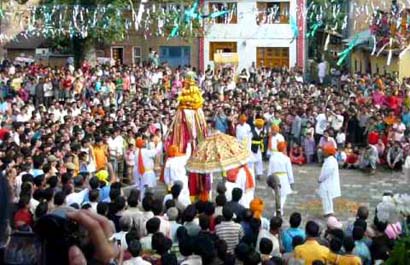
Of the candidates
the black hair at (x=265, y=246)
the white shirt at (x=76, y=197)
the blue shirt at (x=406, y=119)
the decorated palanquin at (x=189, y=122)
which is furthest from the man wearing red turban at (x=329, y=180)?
the blue shirt at (x=406, y=119)

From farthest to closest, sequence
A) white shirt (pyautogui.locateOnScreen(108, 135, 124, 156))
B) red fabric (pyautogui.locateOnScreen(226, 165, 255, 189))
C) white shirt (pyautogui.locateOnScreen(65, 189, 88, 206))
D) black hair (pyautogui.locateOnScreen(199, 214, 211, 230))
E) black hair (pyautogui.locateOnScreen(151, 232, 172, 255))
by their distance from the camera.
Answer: white shirt (pyautogui.locateOnScreen(108, 135, 124, 156)), red fabric (pyautogui.locateOnScreen(226, 165, 255, 189)), white shirt (pyautogui.locateOnScreen(65, 189, 88, 206)), black hair (pyautogui.locateOnScreen(199, 214, 211, 230)), black hair (pyautogui.locateOnScreen(151, 232, 172, 255))

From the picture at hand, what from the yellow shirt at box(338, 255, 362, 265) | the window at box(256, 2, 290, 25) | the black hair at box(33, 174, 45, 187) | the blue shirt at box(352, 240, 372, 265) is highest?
the window at box(256, 2, 290, 25)

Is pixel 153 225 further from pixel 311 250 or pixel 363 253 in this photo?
pixel 363 253

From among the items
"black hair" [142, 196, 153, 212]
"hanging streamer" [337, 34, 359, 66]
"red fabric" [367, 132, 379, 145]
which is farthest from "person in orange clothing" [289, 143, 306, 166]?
"hanging streamer" [337, 34, 359, 66]

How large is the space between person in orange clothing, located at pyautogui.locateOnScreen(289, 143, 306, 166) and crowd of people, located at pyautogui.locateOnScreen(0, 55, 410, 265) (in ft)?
0.09

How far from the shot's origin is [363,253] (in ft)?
29.1

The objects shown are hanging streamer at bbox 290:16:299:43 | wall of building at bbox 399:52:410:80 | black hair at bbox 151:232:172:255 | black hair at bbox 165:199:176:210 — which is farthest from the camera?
hanging streamer at bbox 290:16:299:43

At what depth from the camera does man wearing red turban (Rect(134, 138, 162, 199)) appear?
16.1 meters

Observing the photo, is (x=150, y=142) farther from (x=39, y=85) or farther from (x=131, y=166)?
(x=39, y=85)

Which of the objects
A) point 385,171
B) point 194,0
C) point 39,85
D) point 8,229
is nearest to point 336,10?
point 194,0

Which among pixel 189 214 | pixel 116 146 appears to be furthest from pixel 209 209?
pixel 116 146

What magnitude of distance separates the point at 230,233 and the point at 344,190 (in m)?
8.80

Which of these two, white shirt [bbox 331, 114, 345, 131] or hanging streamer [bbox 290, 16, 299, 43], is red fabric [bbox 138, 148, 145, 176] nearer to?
white shirt [bbox 331, 114, 345, 131]

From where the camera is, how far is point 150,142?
664 inches
